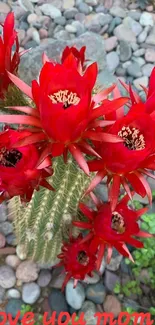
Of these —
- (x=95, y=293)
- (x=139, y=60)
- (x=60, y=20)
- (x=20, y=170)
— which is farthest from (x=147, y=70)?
(x=20, y=170)

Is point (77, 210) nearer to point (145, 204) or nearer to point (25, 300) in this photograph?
point (25, 300)

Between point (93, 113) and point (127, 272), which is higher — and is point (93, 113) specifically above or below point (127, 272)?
above

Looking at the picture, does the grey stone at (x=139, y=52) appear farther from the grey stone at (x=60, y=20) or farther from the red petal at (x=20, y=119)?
the red petal at (x=20, y=119)

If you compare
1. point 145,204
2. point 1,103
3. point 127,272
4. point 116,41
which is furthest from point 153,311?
point 116,41

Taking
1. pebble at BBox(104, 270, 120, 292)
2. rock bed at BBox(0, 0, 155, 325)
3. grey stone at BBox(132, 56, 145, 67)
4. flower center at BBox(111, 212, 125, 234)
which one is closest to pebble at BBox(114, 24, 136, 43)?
rock bed at BBox(0, 0, 155, 325)

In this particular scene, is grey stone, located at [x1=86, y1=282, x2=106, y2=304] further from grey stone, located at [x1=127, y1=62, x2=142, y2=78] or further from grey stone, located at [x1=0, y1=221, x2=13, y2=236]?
grey stone, located at [x1=127, y1=62, x2=142, y2=78]

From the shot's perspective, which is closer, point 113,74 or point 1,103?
point 1,103

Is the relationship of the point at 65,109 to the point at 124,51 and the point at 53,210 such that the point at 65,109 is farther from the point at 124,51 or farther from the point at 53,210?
the point at 124,51
